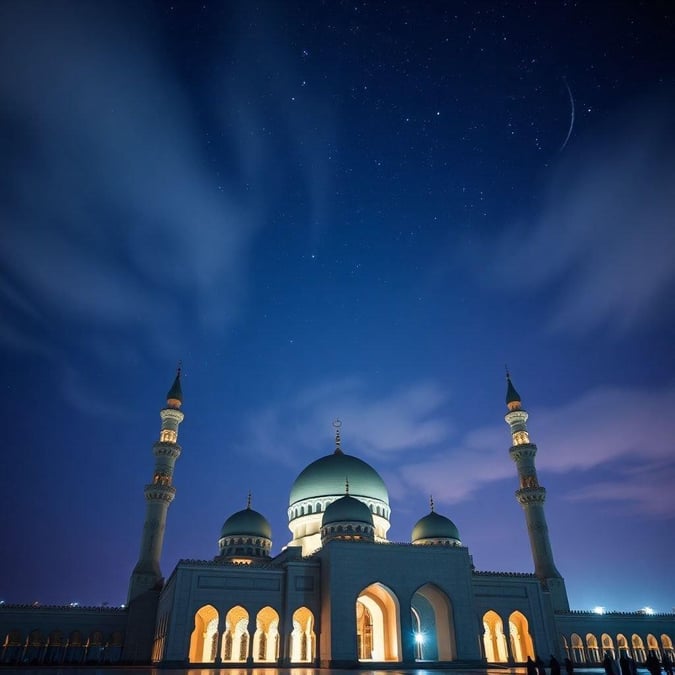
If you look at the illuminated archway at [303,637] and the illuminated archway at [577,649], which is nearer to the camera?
the illuminated archway at [303,637]

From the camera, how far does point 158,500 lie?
3006 cm

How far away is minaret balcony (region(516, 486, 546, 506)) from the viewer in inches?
1239

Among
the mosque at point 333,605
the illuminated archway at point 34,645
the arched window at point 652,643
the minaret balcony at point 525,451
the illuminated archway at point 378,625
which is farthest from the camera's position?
the minaret balcony at point 525,451

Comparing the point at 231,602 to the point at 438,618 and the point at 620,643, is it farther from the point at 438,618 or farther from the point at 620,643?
the point at 620,643

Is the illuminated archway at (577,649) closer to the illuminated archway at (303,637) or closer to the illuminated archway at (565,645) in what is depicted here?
the illuminated archway at (565,645)

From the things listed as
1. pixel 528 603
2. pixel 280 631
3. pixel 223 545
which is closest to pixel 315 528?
pixel 223 545

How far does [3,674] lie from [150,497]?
15069 mm

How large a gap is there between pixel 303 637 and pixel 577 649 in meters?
15.3

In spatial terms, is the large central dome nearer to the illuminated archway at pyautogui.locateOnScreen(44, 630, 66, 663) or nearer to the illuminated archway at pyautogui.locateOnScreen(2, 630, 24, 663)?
the illuminated archway at pyautogui.locateOnScreen(44, 630, 66, 663)

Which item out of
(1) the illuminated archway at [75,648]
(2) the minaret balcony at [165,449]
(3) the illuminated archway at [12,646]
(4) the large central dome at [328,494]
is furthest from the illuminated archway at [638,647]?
(3) the illuminated archway at [12,646]

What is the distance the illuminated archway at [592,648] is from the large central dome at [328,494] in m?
11.7

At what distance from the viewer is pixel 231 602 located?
21672mm

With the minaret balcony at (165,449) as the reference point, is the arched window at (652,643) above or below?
below

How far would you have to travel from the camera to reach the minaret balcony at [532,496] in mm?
31469
